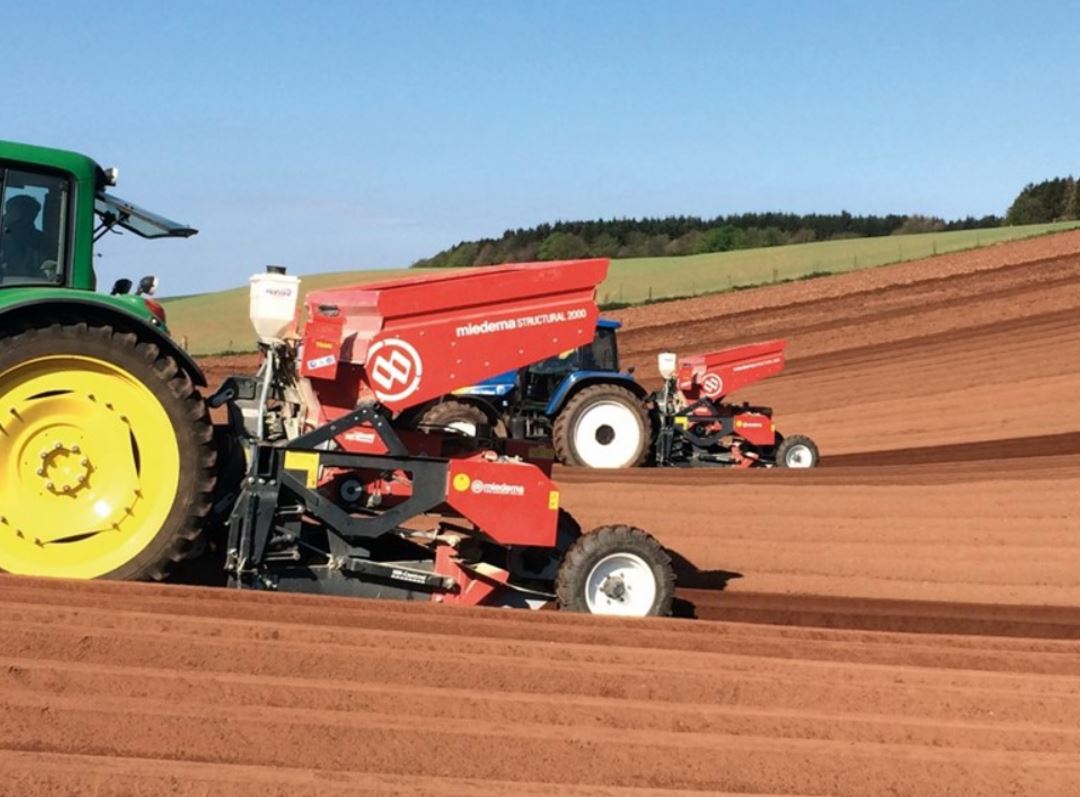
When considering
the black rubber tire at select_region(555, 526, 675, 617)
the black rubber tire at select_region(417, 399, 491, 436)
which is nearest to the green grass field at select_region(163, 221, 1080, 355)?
the black rubber tire at select_region(417, 399, 491, 436)

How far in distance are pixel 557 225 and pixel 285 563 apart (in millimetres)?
55295

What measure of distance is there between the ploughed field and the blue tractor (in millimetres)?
4258

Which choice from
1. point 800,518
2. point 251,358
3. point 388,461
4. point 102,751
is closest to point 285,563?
point 388,461

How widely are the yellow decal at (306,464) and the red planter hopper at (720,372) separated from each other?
10.1 metres

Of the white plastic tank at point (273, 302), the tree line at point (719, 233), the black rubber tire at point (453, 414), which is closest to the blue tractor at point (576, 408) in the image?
the black rubber tire at point (453, 414)

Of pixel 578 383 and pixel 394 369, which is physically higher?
pixel 578 383

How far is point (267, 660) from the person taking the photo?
4562 mm

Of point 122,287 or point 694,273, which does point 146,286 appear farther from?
point 694,273

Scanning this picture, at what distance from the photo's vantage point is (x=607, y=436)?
14.0 meters

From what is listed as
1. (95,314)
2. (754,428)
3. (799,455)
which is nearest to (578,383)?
(754,428)

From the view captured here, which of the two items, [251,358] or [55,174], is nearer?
[55,174]

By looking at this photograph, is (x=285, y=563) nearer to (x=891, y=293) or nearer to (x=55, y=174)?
(x=55, y=174)

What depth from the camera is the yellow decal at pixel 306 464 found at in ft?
20.0

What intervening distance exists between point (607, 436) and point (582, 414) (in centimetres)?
37
